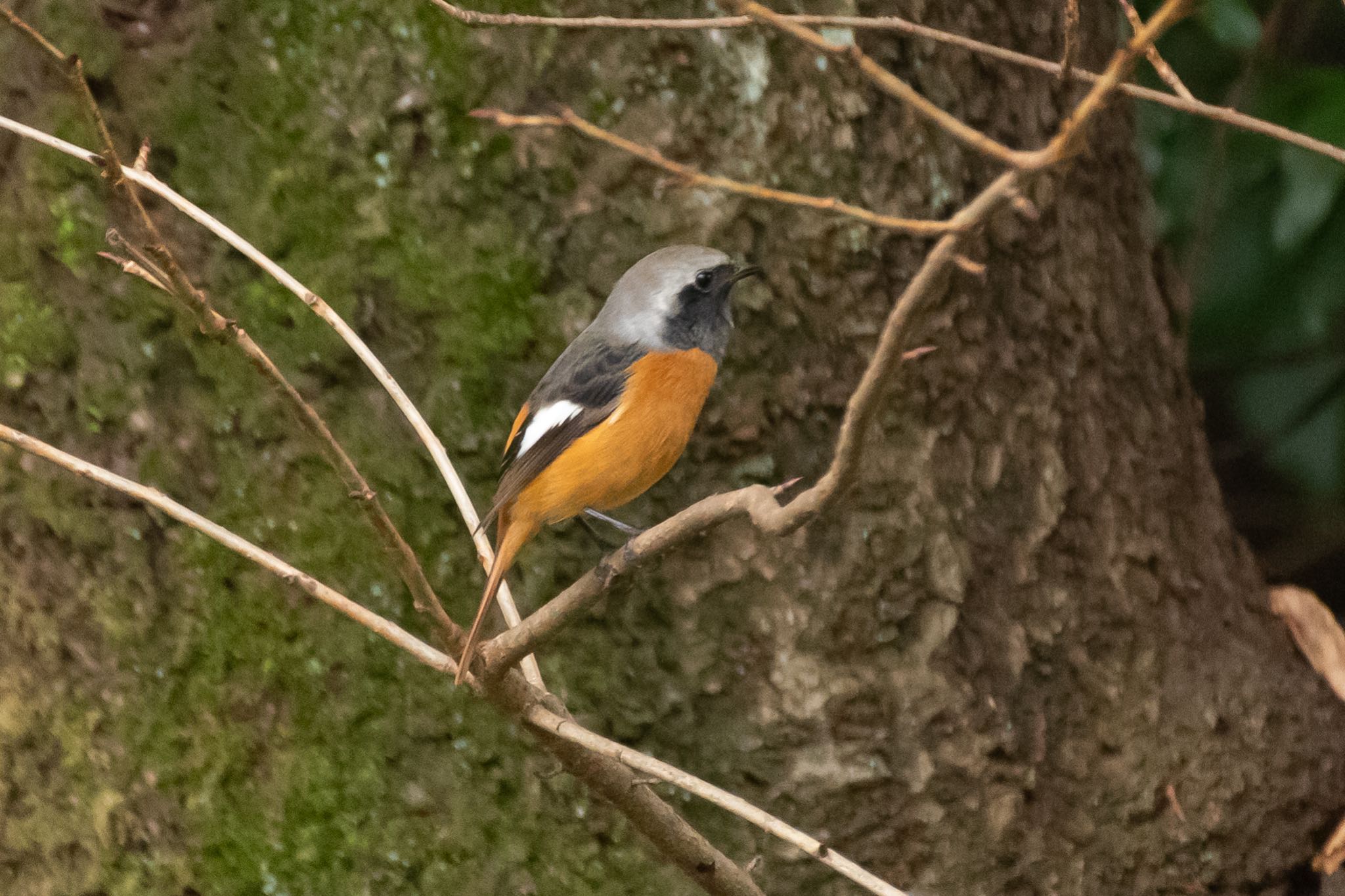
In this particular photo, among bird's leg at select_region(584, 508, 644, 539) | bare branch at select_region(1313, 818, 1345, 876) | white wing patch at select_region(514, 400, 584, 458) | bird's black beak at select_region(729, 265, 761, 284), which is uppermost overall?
bird's black beak at select_region(729, 265, 761, 284)

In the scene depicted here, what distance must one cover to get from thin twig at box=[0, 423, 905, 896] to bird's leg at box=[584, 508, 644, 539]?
14.2 inches

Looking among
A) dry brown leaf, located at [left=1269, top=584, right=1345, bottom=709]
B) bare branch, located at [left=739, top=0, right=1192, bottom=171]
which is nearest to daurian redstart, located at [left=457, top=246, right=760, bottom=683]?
bare branch, located at [left=739, top=0, right=1192, bottom=171]

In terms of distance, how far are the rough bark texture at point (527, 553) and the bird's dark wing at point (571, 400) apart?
35cm

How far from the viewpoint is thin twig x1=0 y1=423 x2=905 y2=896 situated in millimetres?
1546

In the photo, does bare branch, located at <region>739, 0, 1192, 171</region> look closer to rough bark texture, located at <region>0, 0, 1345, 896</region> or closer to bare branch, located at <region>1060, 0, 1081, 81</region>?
bare branch, located at <region>1060, 0, 1081, 81</region>

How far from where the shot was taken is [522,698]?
1811mm

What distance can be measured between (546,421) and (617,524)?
0.29 metres

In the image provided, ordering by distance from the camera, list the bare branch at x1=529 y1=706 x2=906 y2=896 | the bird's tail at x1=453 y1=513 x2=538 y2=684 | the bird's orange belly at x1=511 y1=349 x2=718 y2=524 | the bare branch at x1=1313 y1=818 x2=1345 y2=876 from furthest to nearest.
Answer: the bare branch at x1=1313 y1=818 x2=1345 y2=876
the bird's orange belly at x1=511 y1=349 x2=718 y2=524
the bird's tail at x1=453 y1=513 x2=538 y2=684
the bare branch at x1=529 y1=706 x2=906 y2=896

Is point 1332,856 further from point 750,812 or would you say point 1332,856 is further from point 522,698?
point 522,698

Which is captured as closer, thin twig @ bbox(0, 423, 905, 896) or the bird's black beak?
thin twig @ bbox(0, 423, 905, 896)

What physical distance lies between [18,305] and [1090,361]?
2185mm

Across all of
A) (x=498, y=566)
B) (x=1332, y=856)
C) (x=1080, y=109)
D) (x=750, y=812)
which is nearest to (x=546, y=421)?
(x=498, y=566)

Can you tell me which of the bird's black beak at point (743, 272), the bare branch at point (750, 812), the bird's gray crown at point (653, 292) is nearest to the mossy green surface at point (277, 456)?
the bird's gray crown at point (653, 292)

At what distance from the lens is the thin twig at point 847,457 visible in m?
0.97
